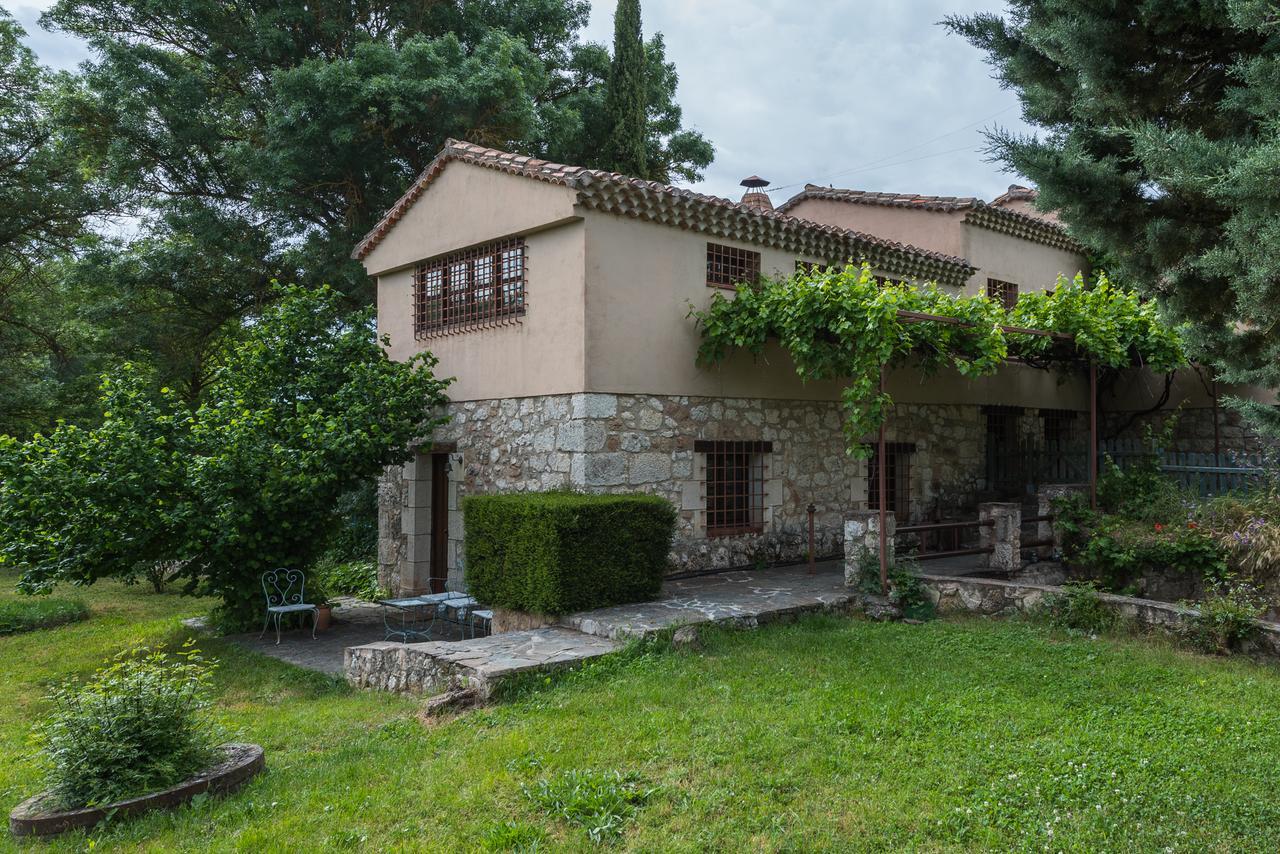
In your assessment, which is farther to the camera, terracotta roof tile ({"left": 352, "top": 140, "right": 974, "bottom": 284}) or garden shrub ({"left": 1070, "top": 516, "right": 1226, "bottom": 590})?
terracotta roof tile ({"left": 352, "top": 140, "right": 974, "bottom": 284})

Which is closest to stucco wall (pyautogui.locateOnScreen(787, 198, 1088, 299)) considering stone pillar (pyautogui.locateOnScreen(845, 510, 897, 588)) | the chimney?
the chimney

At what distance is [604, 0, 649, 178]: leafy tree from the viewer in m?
19.8

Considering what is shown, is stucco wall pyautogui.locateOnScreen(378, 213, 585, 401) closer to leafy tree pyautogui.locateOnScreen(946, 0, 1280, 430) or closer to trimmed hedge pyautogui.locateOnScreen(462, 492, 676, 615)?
trimmed hedge pyautogui.locateOnScreen(462, 492, 676, 615)

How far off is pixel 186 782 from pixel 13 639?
958cm

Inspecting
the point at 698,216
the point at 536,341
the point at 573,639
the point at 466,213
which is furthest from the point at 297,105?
the point at 573,639

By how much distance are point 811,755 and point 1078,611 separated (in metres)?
4.39

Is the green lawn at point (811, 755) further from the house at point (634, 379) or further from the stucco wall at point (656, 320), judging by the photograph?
the stucco wall at point (656, 320)

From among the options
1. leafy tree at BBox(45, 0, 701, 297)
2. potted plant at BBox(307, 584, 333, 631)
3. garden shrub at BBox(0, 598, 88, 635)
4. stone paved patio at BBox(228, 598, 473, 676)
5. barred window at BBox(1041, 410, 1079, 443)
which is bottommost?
garden shrub at BBox(0, 598, 88, 635)

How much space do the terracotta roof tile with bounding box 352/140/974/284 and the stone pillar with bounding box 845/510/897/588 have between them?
422cm

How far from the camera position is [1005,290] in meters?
15.6

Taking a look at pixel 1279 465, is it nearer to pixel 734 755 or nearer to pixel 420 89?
pixel 734 755

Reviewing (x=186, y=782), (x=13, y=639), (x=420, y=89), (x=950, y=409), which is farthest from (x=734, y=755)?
(x=420, y=89)

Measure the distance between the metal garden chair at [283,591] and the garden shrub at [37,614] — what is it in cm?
471

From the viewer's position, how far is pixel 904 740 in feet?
16.7
